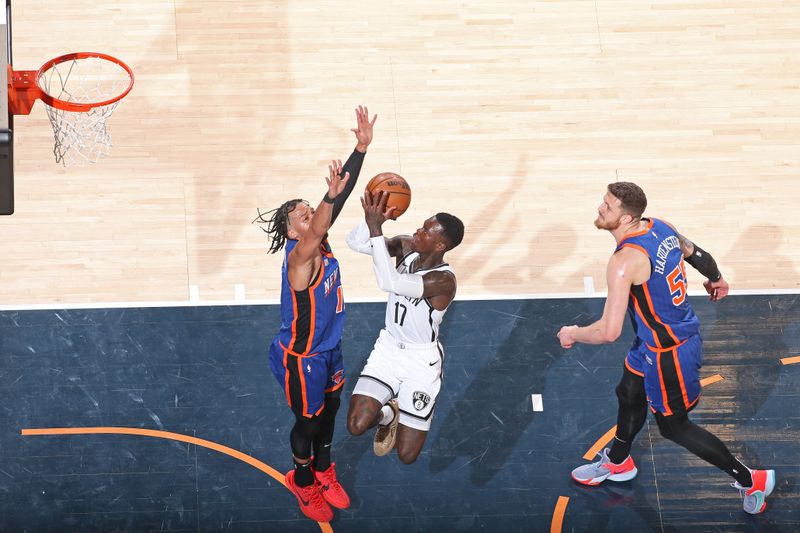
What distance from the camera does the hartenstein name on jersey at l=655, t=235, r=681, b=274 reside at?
672 centimetres

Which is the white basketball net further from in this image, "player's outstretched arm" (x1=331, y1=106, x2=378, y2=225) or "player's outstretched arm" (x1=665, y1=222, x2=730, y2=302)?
"player's outstretched arm" (x1=665, y1=222, x2=730, y2=302)

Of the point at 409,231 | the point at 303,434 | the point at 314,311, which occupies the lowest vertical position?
the point at 303,434

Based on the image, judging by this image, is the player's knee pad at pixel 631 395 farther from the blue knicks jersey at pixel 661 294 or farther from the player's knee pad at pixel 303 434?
the player's knee pad at pixel 303 434

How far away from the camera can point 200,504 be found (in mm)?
7621

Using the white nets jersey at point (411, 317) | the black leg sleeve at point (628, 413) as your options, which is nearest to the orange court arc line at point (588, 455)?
the black leg sleeve at point (628, 413)

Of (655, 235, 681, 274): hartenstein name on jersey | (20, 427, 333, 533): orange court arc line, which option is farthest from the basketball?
(20, 427, 333, 533): orange court arc line

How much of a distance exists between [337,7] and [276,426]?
4.69m

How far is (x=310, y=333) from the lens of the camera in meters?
6.99

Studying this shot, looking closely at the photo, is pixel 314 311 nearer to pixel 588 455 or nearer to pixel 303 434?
pixel 303 434

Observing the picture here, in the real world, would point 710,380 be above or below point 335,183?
below

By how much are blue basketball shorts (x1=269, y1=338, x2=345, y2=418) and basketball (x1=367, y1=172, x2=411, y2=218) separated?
3.66 feet

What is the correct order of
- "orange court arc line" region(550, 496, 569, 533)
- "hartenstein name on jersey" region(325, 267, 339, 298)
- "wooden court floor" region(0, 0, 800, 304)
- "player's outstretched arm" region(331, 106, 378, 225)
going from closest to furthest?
"player's outstretched arm" region(331, 106, 378, 225) < "hartenstein name on jersey" region(325, 267, 339, 298) < "orange court arc line" region(550, 496, 569, 533) < "wooden court floor" region(0, 0, 800, 304)

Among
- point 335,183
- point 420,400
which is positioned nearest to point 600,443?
point 420,400

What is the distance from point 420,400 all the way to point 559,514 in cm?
145
